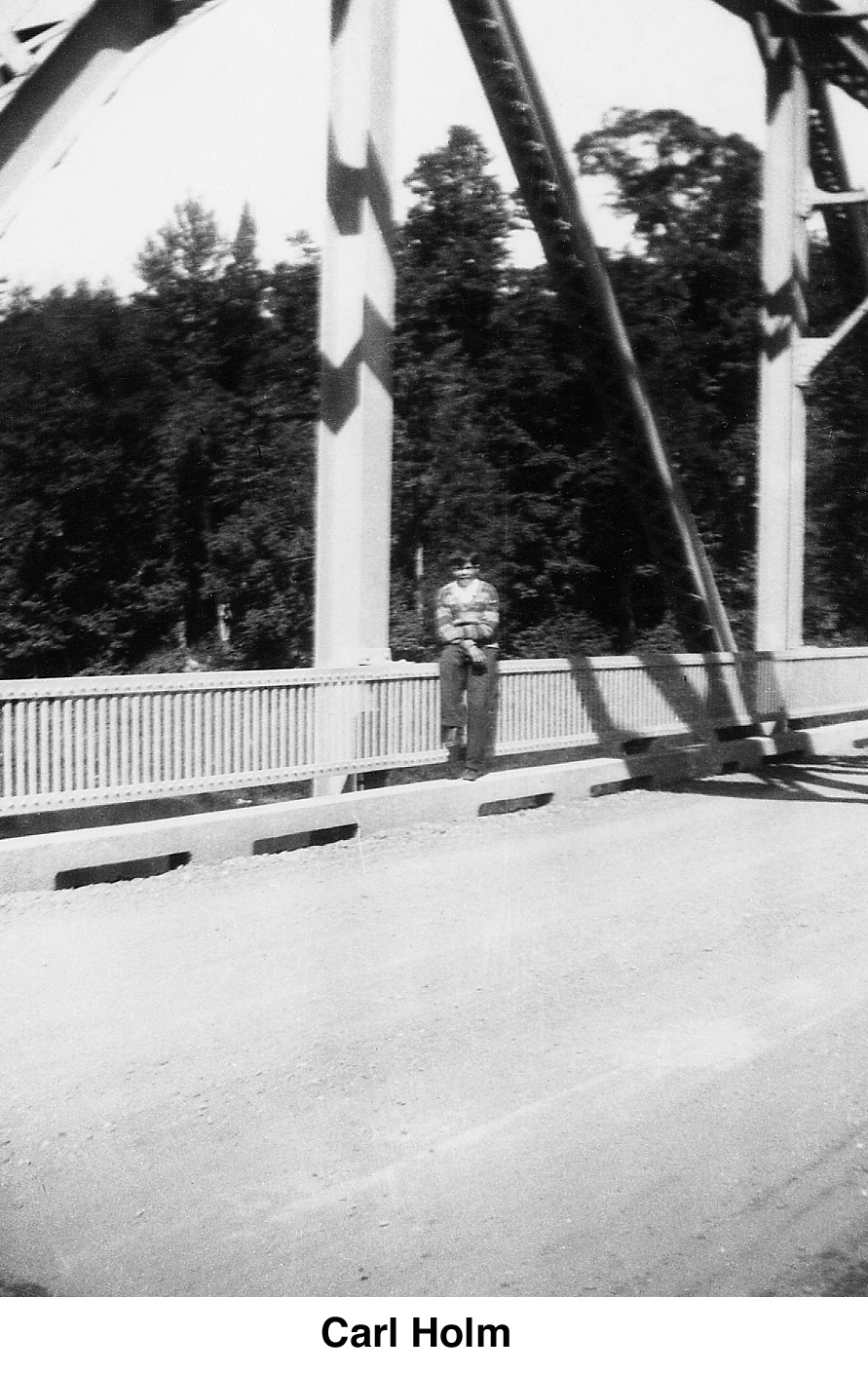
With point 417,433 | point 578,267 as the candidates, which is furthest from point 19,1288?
point 417,433

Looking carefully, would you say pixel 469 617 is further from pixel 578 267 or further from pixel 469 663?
pixel 578 267

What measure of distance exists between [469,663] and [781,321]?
312 inches

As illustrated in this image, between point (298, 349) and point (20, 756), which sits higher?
point (298, 349)

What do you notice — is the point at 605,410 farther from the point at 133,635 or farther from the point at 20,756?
the point at 133,635

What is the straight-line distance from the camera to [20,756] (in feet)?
25.9

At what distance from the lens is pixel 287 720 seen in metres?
9.82

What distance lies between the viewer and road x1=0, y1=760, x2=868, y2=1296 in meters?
3.57

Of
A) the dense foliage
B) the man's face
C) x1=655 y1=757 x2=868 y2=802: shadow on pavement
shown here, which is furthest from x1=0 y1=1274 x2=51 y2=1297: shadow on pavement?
the dense foliage

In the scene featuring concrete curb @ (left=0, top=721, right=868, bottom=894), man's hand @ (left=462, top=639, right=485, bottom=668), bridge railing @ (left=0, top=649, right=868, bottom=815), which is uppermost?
man's hand @ (left=462, top=639, right=485, bottom=668)

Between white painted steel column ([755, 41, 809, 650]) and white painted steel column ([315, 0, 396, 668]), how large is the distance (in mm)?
7283

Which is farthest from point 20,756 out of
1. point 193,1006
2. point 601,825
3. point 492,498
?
point 492,498

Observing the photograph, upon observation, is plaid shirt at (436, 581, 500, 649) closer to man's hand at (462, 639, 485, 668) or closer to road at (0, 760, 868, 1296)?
man's hand at (462, 639, 485, 668)

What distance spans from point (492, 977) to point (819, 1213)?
2.53 metres

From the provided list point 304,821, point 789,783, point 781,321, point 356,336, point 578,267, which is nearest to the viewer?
point 304,821
